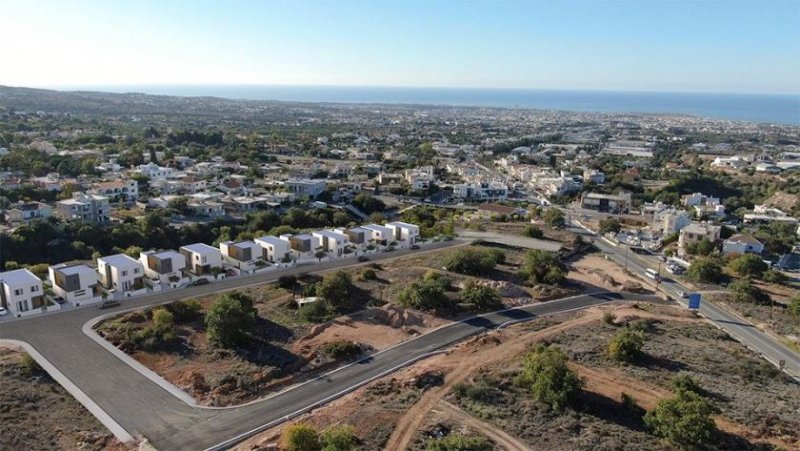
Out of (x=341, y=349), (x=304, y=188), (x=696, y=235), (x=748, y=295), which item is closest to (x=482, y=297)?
(x=341, y=349)

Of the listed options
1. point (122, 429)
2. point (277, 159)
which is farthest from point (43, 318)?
point (277, 159)

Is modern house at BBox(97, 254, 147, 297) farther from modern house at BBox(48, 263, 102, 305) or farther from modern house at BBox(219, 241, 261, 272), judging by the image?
modern house at BBox(219, 241, 261, 272)

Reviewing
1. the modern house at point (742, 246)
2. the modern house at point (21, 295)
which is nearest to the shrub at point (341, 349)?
the modern house at point (21, 295)

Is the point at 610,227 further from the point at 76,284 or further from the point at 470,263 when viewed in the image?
the point at 76,284

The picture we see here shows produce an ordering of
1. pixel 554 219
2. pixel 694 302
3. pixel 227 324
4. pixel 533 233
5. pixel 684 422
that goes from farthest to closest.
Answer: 1. pixel 554 219
2. pixel 533 233
3. pixel 694 302
4. pixel 227 324
5. pixel 684 422

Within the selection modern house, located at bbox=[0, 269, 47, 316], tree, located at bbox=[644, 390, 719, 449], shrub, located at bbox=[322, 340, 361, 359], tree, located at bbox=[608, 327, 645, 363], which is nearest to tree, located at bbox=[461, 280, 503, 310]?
tree, located at bbox=[608, 327, 645, 363]
